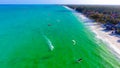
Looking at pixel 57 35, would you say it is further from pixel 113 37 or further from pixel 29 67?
pixel 29 67

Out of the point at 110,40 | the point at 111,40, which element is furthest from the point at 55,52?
the point at 111,40

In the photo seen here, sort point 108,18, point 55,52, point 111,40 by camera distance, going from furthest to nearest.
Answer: point 108,18 < point 111,40 < point 55,52

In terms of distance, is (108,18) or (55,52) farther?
(108,18)

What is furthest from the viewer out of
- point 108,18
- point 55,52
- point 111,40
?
point 108,18

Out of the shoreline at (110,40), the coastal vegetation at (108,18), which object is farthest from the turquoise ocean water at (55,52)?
the coastal vegetation at (108,18)

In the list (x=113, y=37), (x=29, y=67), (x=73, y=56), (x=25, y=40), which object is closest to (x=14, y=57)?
(x=29, y=67)

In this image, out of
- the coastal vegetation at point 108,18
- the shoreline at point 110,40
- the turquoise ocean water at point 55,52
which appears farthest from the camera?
the coastal vegetation at point 108,18

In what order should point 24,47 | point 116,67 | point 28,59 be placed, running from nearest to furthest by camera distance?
point 116,67, point 28,59, point 24,47

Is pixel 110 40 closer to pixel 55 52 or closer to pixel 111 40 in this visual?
pixel 111 40

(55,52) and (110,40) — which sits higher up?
(55,52)

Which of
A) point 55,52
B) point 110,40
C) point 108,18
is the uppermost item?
point 55,52

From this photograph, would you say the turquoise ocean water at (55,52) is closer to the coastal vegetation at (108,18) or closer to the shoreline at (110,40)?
the shoreline at (110,40)
